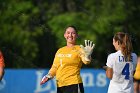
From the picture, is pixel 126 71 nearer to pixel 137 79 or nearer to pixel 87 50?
pixel 87 50

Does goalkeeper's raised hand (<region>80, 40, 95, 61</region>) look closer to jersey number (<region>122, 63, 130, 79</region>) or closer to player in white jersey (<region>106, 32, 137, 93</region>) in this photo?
player in white jersey (<region>106, 32, 137, 93</region>)

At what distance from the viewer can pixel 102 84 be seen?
57.0 feet

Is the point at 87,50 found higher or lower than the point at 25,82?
higher

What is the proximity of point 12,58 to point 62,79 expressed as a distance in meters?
13.2

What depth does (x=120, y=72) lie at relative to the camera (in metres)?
8.94

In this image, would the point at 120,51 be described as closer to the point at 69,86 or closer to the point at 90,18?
the point at 69,86

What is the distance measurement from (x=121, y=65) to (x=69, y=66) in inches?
30.5

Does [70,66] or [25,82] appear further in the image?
[25,82]

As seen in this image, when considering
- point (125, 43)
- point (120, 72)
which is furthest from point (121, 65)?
point (125, 43)

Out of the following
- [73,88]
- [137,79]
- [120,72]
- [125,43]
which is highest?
[125,43]

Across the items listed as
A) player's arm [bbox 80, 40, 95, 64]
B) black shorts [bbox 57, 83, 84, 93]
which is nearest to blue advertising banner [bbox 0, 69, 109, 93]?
black shorts [bbox 57, 83, 84, 93]

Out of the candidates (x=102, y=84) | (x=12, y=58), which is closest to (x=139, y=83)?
(x=102, y=84)

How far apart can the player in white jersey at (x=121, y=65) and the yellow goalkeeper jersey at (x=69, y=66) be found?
50 centimetres

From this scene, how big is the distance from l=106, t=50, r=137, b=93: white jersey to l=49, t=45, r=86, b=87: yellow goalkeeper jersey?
0.51 m
